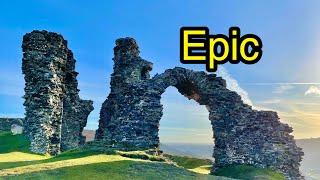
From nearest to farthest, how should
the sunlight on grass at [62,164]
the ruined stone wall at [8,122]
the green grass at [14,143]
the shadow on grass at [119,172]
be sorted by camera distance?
the shadow on grass at [119,172]
the sunlight on grass at [62,164]
the green grass at [14,143]
the ruined stone wall at [8,122]

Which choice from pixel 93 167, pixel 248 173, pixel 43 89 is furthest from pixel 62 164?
pixel 248 173

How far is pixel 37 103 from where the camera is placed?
41781 millimetres

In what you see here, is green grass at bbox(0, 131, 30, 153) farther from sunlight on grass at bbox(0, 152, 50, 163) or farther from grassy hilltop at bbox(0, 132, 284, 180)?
sunlight on grass at bbox(0, 152, 50, 163)

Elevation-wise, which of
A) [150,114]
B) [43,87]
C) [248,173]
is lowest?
[248,173]

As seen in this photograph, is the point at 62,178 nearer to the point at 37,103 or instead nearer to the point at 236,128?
the point at 37,103

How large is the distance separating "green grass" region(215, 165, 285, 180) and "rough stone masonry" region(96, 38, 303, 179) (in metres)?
0.78

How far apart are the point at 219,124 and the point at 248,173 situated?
5.89 meters

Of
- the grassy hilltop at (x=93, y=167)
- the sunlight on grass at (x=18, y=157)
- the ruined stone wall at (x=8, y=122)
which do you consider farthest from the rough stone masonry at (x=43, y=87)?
the ruined stone wall at (x=8, y=122)

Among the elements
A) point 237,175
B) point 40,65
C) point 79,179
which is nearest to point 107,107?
point 40,65

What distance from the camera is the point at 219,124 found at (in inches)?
1800

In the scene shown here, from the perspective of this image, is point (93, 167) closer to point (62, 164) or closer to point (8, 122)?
point (62, 164)

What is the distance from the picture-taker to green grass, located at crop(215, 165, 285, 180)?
4047 centimetres

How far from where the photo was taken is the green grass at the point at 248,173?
133 feet

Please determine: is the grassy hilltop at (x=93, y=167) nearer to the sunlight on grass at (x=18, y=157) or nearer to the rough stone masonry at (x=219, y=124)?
the sunlight on grass at (x=18, y=157)
